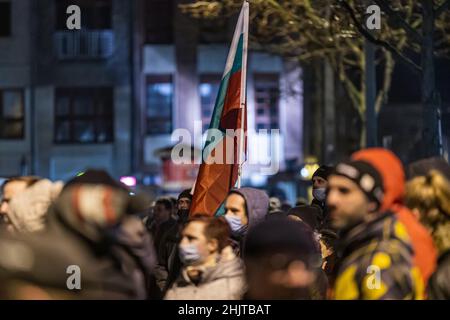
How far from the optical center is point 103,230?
458cm

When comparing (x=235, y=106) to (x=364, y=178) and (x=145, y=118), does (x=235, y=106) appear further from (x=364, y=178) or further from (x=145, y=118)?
(x=145, y=118)

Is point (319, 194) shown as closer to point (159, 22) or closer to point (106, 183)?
point (106, 183)

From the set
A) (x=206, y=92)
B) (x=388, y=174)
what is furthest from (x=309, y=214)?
(x=206, y=92)

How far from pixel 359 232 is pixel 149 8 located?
3061cm

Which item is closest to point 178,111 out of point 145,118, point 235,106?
point 145,118

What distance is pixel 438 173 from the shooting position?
561 centimetres

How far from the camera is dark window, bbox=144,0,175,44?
34.6m

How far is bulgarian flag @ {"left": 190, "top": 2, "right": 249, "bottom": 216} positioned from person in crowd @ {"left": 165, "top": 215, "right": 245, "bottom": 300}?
6.78 feet

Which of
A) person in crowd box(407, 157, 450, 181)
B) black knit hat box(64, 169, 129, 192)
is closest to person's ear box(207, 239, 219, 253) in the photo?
black knit hat box(64, 169, 129, 192)

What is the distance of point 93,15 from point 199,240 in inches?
1171

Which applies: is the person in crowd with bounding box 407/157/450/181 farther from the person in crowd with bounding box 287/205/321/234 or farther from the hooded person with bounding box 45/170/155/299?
the person in crowd with bounding box 287/205/321/234
